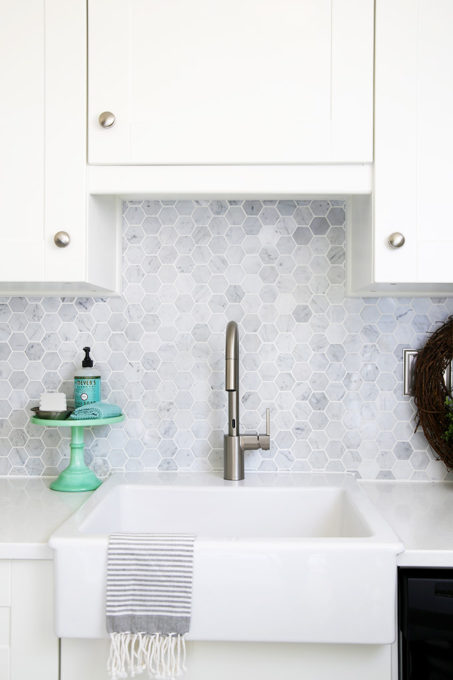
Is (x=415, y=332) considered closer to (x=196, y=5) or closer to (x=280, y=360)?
(x=280, y=360)

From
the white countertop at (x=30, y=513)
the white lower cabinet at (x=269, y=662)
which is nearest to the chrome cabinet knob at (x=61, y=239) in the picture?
the white countertop at (x=30, y=513)

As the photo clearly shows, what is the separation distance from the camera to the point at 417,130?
1.43 metres

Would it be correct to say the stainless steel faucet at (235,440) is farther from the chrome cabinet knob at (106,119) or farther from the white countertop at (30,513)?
the chrome cabinet knob at (106,119)

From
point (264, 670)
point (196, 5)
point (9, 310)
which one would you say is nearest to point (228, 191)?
point (196, 5)

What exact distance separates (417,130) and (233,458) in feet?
3.23

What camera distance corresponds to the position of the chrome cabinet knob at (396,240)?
141 cm

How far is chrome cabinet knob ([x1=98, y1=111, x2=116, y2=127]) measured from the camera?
1.42 meters

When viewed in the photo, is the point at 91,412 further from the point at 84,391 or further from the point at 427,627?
the point at 427,627

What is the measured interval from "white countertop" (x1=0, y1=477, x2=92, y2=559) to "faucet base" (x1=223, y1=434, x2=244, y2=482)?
0.39 metres

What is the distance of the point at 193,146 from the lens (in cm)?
144

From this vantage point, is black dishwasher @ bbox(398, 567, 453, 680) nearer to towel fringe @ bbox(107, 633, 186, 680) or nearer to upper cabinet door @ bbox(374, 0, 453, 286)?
towel fringe @ bbox(107, 633, 186, 680)

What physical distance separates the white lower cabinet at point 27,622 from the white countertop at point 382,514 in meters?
0.04

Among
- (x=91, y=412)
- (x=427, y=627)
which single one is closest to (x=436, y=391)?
(x=427, y=627)

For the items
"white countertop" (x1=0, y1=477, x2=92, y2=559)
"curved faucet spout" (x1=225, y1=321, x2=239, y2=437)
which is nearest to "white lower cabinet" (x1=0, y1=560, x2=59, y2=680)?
"white countertop" (x1=0, y1=477, x2=92, y2=559)
